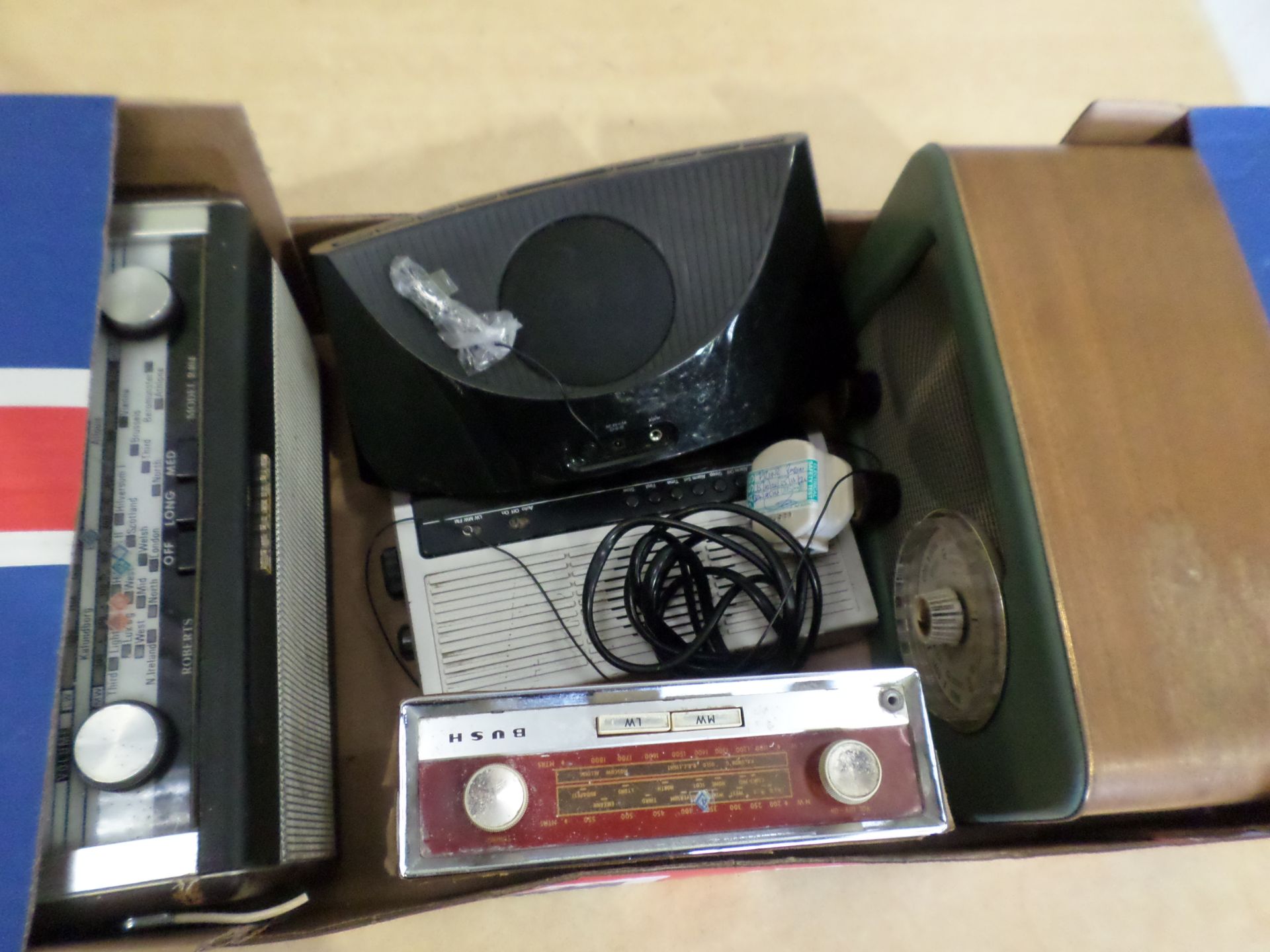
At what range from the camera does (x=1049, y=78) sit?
3.46ft

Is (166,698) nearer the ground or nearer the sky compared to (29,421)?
nearer the ground

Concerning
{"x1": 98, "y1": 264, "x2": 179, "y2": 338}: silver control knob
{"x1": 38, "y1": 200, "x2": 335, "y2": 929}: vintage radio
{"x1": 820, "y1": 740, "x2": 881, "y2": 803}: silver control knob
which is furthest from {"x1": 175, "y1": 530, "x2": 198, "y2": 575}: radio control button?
{"x1": 820, "y1": 740, "x2": 881, "y2": 803}: silver control knob

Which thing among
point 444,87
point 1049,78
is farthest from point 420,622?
point 1049,78

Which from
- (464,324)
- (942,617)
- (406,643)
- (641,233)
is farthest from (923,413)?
(406,643)

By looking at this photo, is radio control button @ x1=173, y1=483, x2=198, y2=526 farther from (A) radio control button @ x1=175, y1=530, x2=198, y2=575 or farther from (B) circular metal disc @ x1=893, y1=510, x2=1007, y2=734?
(B) circular metal disc @ x1=893, y1=510, x2=1007, y2=734

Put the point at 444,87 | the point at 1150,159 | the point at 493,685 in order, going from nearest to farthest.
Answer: the point at 1150,159, the point at 493,685, the point at 444,87

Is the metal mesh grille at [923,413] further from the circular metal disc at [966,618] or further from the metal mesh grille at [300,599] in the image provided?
the metal mesh grille at [300,599]

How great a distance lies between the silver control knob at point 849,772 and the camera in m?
0.51

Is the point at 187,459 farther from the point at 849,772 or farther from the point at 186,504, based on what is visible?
the point at 849,772

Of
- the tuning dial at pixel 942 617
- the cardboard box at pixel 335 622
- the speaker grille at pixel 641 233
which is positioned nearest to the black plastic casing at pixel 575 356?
the speaker grille at pixel 641 233

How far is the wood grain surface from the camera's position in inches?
19.6

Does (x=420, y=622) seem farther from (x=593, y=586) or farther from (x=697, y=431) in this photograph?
(x=697, y=431)

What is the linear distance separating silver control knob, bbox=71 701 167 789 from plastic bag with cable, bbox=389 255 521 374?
1.08ft

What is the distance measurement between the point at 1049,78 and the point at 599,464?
812 mm
